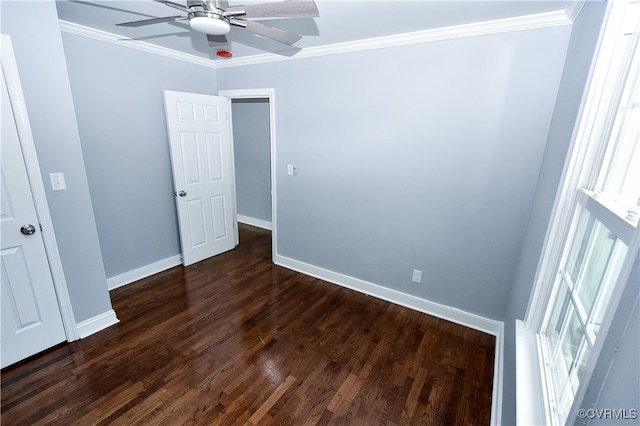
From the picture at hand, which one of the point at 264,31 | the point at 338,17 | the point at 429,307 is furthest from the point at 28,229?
the point at 429,307

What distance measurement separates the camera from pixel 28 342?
194cm

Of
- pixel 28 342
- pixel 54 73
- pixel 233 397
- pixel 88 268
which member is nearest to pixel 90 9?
pixel 54 73

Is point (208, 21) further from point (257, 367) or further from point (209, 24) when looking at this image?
point (257, 367)

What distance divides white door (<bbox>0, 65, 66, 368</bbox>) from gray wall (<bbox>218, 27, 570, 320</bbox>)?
2079 millimetres

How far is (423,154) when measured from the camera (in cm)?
237

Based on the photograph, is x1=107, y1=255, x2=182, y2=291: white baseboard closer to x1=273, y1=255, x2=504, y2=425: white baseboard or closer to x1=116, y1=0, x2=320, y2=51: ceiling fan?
x1=273, y1=255, x2=504, y2=425: white baseboard

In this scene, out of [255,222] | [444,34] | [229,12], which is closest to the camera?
[229,12]

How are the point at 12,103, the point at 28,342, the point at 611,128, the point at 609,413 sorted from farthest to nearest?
the point at 28,342 < the point at 12,103 < the point at 611,128 < the point at 609,413

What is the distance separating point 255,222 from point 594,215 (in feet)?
15.0

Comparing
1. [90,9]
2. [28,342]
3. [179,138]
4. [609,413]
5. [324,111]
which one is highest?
[90,9]

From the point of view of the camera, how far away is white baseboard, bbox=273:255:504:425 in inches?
71.8

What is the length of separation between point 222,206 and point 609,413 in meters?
3.67

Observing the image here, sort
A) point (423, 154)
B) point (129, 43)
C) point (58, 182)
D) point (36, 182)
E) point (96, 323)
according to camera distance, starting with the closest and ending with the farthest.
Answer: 1. point (36, 182)
2. point (58, 182)
3. point (96, 323)
4. point (423, 154)
5. point (129, 43)

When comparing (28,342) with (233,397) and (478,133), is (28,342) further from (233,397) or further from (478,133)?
(478,133)
